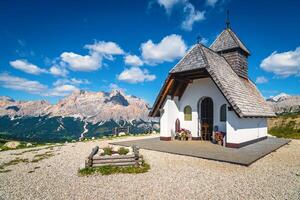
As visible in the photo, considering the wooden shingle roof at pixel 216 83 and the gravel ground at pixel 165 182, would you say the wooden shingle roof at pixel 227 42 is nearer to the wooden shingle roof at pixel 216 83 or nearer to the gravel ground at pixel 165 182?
the wooden shingle roof at pixel 216 83

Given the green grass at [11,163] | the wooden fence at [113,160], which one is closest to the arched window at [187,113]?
the wooden fence at [113,160]

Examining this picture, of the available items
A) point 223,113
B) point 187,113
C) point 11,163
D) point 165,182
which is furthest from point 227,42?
point 11,163

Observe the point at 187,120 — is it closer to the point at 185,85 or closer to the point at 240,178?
the point at 185,85

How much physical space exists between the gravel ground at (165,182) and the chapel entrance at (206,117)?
27.4ft

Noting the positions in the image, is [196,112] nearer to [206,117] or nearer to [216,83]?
[206,117]

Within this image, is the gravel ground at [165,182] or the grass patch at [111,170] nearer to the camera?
the gravel ground at [165,182]

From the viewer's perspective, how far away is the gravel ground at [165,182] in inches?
305

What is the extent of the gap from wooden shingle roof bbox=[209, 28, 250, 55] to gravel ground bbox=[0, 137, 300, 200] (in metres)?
14.3

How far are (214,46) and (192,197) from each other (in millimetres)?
20517

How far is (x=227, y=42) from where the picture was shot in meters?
24.5

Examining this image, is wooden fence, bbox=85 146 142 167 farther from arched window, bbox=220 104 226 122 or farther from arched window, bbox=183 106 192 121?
arched window, bbox=183 106 192 121

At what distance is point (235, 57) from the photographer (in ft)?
77.3

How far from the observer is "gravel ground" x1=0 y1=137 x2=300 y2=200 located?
25.4 feet

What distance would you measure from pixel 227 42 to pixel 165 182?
19419 millimetres
